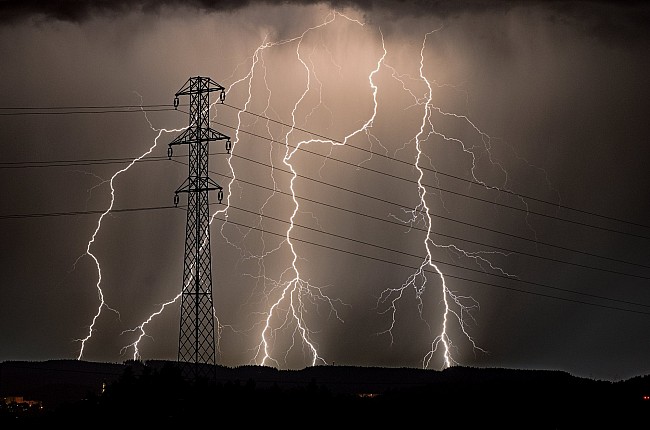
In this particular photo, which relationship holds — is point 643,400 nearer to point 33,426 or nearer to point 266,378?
point 266,378

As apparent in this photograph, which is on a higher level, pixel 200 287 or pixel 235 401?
pixel 200 287

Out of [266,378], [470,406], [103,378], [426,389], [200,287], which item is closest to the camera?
[200,287]

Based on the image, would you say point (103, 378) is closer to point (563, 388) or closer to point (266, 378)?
point (266, 378)

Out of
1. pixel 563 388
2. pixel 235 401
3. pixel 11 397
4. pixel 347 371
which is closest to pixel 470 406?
pixel 563 388

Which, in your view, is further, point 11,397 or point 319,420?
point 11,397

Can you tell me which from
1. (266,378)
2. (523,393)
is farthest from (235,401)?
(266,378)

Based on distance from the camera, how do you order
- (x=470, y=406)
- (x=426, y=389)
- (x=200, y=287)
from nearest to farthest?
(x=200, y=287) → (x=470, y=406) → (x=426, y=389)
